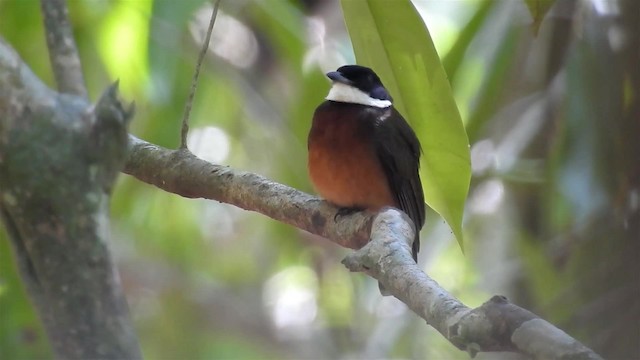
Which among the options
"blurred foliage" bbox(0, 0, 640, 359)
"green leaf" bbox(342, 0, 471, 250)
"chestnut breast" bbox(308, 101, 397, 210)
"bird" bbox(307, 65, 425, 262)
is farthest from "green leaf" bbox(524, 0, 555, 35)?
"chestnut breast" bbox(308, 101, 397, 210)

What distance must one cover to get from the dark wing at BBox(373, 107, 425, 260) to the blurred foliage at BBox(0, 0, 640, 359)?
1.00ft

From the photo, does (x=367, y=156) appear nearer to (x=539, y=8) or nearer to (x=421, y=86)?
(x=421, y=86)

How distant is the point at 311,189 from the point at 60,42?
252cm

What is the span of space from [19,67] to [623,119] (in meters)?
2.09

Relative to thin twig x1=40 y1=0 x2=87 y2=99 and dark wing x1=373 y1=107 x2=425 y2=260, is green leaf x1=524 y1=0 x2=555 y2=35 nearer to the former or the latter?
dark wing x1=373 y1=107 x2=425 y2=260

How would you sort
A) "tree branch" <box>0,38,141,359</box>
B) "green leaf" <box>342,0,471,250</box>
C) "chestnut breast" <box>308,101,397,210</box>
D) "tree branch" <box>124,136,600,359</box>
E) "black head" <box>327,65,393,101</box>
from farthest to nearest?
"black head" <box>327,65,393,101</box> < "chestnut breast" <box>308,101,397,210</box> < "green leaf" <box>342,0,471,250</box> < "tree branch" <box>124,136,600,359</box> < "tree branch" <box>0,38,141,359</box>

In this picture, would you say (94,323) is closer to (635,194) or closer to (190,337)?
(635,194)

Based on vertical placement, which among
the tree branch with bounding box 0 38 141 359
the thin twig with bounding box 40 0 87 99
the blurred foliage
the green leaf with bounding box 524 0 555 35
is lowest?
the blurred foliage

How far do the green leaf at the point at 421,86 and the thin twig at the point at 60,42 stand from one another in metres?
1.12

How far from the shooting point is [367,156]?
2.73 metres

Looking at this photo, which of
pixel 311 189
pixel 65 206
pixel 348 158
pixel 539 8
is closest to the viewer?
pixel 65 206

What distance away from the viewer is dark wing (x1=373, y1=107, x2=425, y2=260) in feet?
8.95

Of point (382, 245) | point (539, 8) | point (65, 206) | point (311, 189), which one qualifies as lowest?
point (311, 189)

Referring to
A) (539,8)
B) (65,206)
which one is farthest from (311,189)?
(65,206)
